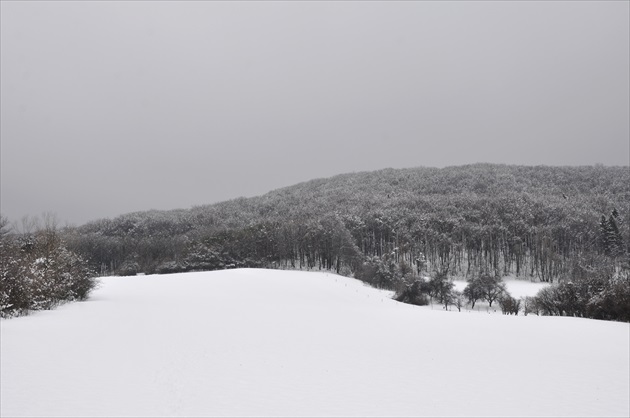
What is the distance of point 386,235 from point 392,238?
1802mm

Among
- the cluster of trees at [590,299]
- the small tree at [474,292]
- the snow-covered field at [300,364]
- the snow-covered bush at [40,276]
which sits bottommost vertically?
the small tree at [474,292]

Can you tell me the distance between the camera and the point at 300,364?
13.6 metres

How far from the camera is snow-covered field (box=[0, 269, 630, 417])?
32.4 feet

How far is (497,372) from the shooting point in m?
13.7

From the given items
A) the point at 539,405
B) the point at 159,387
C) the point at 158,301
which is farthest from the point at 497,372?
the point at 158,301

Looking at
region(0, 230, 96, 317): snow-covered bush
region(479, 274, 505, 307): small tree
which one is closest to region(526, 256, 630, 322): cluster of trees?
region(479, 274, 505, 307): small tree

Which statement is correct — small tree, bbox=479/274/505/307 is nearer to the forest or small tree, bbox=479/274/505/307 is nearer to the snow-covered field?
the forest

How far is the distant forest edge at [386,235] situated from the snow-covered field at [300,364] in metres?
44.9

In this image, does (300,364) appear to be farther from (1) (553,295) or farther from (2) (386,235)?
(2) (386,235)

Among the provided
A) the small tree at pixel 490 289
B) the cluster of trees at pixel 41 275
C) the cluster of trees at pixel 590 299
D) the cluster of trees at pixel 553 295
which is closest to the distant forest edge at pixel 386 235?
the cluster of trees at pixel 553 295

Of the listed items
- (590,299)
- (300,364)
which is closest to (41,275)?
(300,364)

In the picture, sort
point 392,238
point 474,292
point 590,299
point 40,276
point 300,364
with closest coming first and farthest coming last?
point 300,364
point 40,276
point 590,299
point 474,292
point 392,238

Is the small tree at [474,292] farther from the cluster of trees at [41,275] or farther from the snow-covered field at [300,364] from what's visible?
the cluster of trees at [41,275]

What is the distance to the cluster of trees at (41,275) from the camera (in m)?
19.3
